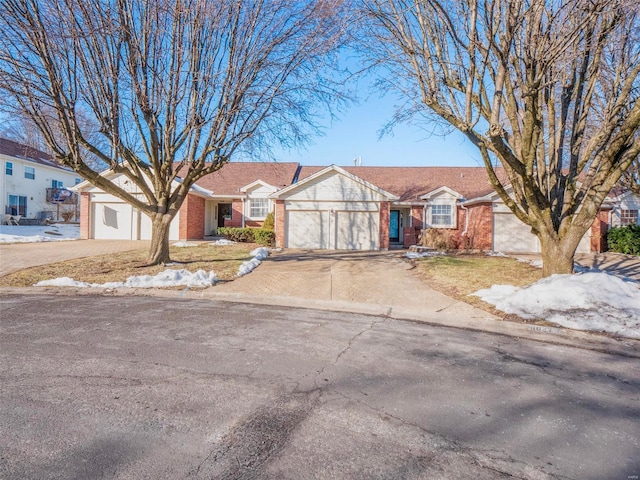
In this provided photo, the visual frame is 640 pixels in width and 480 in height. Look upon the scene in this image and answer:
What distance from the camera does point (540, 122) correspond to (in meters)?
8.88

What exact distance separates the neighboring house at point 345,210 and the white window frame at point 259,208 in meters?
0.06

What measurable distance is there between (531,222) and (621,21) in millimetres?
4463

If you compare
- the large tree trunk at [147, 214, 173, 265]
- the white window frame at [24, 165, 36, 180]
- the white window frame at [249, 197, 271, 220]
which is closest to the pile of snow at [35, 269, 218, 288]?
the large tree trunk at [147, 214, 173, 265]

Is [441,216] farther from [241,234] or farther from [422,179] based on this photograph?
[241,234]

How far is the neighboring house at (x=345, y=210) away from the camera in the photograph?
1880cm

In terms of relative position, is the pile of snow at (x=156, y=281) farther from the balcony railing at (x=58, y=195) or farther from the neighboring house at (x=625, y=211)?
the balcony railing at (x=58, y=195)

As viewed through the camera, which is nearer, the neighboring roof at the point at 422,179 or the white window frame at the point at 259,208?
the white window frame at the point at 259,208

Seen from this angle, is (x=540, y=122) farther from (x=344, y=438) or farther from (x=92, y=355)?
(x=92, y=355)

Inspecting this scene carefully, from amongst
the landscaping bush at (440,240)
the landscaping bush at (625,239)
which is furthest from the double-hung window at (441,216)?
the landscaping bush at (625,239)

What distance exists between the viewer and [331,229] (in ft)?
61.8

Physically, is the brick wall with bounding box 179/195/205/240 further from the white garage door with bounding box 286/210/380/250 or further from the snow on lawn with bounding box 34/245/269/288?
the snow on lawn with bounding box 34/245/269/288

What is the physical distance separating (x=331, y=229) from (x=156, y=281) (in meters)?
10.9

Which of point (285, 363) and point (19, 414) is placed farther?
point (285, 363)

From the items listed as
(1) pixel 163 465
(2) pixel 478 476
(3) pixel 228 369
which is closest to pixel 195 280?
(3) pixel 228 369
